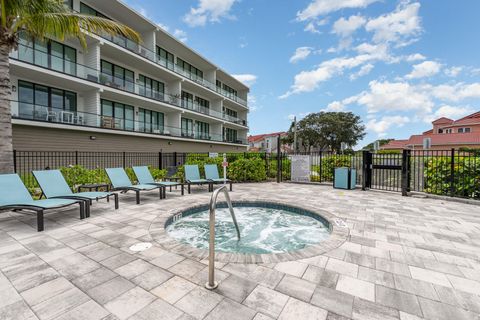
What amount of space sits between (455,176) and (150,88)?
75.1 ft

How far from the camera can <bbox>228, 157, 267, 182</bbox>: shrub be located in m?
12.1

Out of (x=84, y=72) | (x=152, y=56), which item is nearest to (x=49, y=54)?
(x=84, y=72)

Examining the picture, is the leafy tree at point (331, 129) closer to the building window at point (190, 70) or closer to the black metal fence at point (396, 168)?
the building window at point (190, 70)

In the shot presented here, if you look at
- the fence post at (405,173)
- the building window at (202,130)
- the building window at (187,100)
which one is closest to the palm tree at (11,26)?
the fence post at (405,173)

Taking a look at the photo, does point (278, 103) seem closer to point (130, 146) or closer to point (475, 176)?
point (130, 146)

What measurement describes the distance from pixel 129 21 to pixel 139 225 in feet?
68.7

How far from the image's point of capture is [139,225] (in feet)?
15.2

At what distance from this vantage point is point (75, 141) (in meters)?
14.9

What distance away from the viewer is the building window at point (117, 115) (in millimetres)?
16711

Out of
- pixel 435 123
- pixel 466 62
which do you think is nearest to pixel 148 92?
pixel 466 62

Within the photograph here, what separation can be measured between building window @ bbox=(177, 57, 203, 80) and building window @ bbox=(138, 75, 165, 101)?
4.01 m

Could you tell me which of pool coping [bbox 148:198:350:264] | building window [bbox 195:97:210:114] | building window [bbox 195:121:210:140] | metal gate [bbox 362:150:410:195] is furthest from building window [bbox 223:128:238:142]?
pool coping [bbox 148:198:350:264]

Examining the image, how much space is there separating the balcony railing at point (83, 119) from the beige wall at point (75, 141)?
2.18ft

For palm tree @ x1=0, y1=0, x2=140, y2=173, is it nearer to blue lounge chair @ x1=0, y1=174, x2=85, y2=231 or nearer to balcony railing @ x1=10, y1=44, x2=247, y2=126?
blue lounge chair @ x1=0, y1=174, x2=85, y2=231
